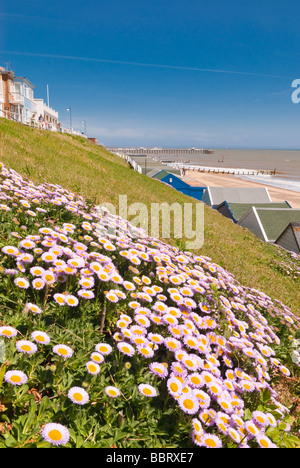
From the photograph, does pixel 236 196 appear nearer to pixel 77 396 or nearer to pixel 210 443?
pixel 210 443

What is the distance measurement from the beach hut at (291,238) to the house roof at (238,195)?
8.77 m

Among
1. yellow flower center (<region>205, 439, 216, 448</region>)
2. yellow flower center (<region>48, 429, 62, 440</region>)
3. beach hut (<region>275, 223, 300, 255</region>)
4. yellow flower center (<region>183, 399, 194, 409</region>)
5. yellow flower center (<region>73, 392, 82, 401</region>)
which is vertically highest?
yellow flower center (<region>73, 392, 82, 401</region>)

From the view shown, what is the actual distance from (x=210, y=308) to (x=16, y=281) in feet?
7.00

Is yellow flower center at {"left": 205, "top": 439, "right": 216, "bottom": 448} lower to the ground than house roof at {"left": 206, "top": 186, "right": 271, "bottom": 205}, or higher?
lower

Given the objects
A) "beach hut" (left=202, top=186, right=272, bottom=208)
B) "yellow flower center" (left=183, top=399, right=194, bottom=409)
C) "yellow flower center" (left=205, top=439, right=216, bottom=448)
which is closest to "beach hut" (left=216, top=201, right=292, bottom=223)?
"beach hut" (left=202, top=186, right=272, bottom=208)

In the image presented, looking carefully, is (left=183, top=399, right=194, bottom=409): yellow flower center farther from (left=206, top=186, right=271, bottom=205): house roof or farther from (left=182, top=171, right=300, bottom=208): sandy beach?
(left=182, top=171, right=300, bottom=208): sandy beach

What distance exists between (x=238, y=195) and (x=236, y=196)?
0.18 m

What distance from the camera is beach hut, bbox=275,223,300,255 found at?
12.8m

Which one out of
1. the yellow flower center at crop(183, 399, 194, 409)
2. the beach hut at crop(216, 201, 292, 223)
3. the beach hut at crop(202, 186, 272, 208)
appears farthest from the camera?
the beach hut at crop(202, 186, 272, 208)

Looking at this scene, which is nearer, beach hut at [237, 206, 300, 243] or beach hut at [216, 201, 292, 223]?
beach hut at [237, 206, 300, 243]

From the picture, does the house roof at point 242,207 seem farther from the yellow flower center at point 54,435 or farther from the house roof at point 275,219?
the yellow flower center at point 54,435

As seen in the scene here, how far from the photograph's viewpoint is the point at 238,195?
22.6m

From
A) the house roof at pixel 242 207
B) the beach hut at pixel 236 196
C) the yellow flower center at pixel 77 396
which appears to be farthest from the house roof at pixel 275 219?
the yellow flower center at pixel 77 396
